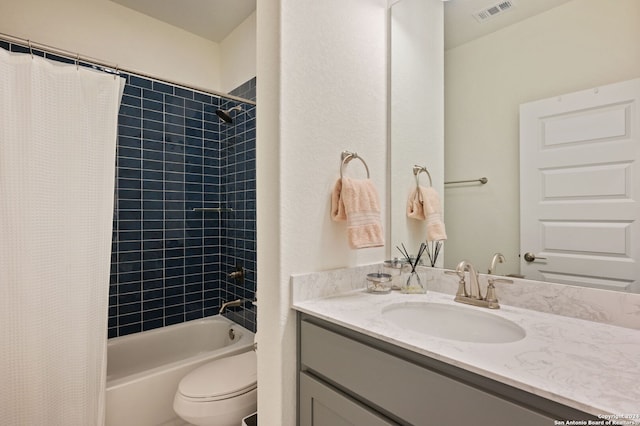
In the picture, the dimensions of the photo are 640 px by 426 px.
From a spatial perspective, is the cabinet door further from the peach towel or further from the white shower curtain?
the white shower curtain

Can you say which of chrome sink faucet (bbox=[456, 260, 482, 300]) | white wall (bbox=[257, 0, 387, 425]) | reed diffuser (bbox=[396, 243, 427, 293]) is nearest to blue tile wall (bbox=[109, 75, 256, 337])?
white wall (bbox=[257, 0, 387, 425])

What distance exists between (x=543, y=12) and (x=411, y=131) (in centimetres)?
58

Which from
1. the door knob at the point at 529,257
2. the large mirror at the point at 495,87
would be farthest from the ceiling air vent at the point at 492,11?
the door knob at the point at 529,257

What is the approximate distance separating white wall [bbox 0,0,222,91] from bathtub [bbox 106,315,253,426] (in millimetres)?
1905

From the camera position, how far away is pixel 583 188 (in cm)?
92

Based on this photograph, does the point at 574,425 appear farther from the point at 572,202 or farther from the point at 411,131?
the point at 411,131

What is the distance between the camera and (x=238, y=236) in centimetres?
234

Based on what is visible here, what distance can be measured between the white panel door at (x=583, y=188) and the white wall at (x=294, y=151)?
0.64m

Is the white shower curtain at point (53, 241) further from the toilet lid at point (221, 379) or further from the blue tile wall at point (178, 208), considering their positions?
the blue tile wall at point (178, 208)

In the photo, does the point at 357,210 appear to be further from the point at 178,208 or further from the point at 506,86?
the point at 178,208

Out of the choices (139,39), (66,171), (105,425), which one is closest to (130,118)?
(139,39)

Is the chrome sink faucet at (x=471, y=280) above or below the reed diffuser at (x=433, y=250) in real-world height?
below

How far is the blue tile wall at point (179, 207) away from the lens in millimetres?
2090

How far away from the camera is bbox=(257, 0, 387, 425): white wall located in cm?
105
